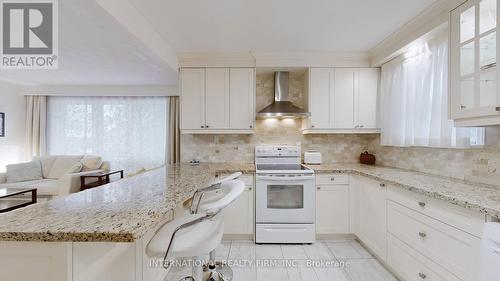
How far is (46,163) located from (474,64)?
251 inches

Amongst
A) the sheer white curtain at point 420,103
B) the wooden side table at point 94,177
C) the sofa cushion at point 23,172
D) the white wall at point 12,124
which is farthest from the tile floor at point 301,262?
the white wall at point 12,124

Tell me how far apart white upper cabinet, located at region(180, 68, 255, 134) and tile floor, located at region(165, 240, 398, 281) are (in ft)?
5.11

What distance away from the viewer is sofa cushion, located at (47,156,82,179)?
4547mm

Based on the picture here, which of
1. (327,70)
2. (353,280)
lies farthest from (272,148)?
(353,280)

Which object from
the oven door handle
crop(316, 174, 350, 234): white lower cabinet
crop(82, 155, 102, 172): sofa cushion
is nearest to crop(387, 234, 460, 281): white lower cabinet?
crop(316, 174, 350, 234): white lower cabinet

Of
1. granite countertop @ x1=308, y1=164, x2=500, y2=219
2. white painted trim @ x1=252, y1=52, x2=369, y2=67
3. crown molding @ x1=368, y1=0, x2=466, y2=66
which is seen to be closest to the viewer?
granite countertop @ x1=308, y1=164, x2=500, y2=219

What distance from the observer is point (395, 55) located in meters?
2.80

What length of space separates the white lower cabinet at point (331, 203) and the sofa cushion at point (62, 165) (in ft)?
15.2

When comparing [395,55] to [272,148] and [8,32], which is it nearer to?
[272,148]

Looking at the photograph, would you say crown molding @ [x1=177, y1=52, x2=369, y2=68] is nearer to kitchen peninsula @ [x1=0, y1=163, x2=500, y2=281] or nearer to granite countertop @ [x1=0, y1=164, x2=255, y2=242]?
kitchen peninsula @ [x1=0, y1=163, x2=500, y2=281]

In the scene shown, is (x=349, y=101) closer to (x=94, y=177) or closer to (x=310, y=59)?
(x=310, y=59)

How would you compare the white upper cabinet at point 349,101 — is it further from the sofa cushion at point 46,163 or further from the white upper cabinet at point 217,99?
the sofa cushion at point 46,163

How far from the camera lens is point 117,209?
1.12 m

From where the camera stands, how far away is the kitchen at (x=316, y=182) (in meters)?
1.14
